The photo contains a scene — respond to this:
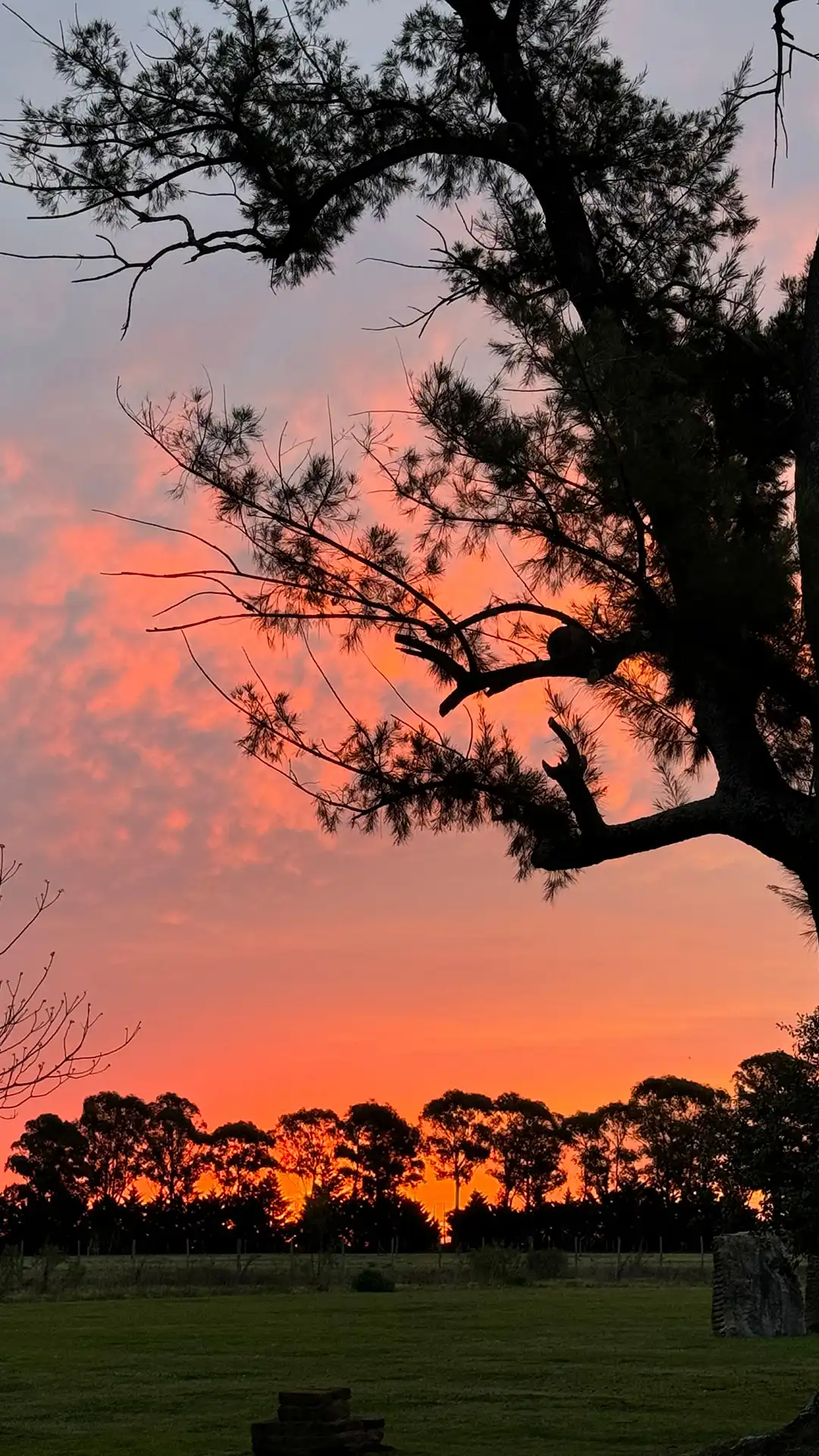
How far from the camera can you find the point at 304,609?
804cm

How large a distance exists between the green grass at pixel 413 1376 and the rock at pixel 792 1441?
1545 millimetres

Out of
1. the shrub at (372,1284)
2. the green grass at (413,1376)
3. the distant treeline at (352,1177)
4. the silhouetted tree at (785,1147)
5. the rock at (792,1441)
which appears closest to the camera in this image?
the rock at (792,1441)

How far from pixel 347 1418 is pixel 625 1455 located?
5.71ft

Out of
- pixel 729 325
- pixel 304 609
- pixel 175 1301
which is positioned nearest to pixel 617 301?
pixel 729 325

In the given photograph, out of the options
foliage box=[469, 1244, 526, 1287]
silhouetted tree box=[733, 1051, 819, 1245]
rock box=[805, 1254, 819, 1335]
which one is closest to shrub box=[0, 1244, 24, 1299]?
foliage box=[469, 1244, 526, 1287]

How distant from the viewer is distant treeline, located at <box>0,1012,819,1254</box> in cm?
5231

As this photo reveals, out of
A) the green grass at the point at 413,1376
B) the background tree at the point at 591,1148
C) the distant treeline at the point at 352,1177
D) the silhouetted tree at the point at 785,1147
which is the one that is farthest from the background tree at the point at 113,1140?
the silhouetted tree at the point at 785,1147

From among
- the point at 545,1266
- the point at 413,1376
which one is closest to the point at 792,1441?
the point at 413,1376

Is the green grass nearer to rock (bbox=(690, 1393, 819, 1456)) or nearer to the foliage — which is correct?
rock (bbox=(690, 1393, 819, 1456))

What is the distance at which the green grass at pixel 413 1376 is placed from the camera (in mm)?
10148

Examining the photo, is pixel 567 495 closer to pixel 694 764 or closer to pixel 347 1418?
pixel 694 764

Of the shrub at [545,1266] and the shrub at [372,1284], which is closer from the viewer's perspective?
the shrub at [372,1284]

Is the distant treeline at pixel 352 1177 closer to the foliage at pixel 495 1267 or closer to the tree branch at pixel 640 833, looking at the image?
the foliage at pixel 495 1267

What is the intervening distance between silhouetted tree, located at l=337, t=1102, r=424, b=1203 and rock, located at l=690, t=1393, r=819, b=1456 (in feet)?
186
